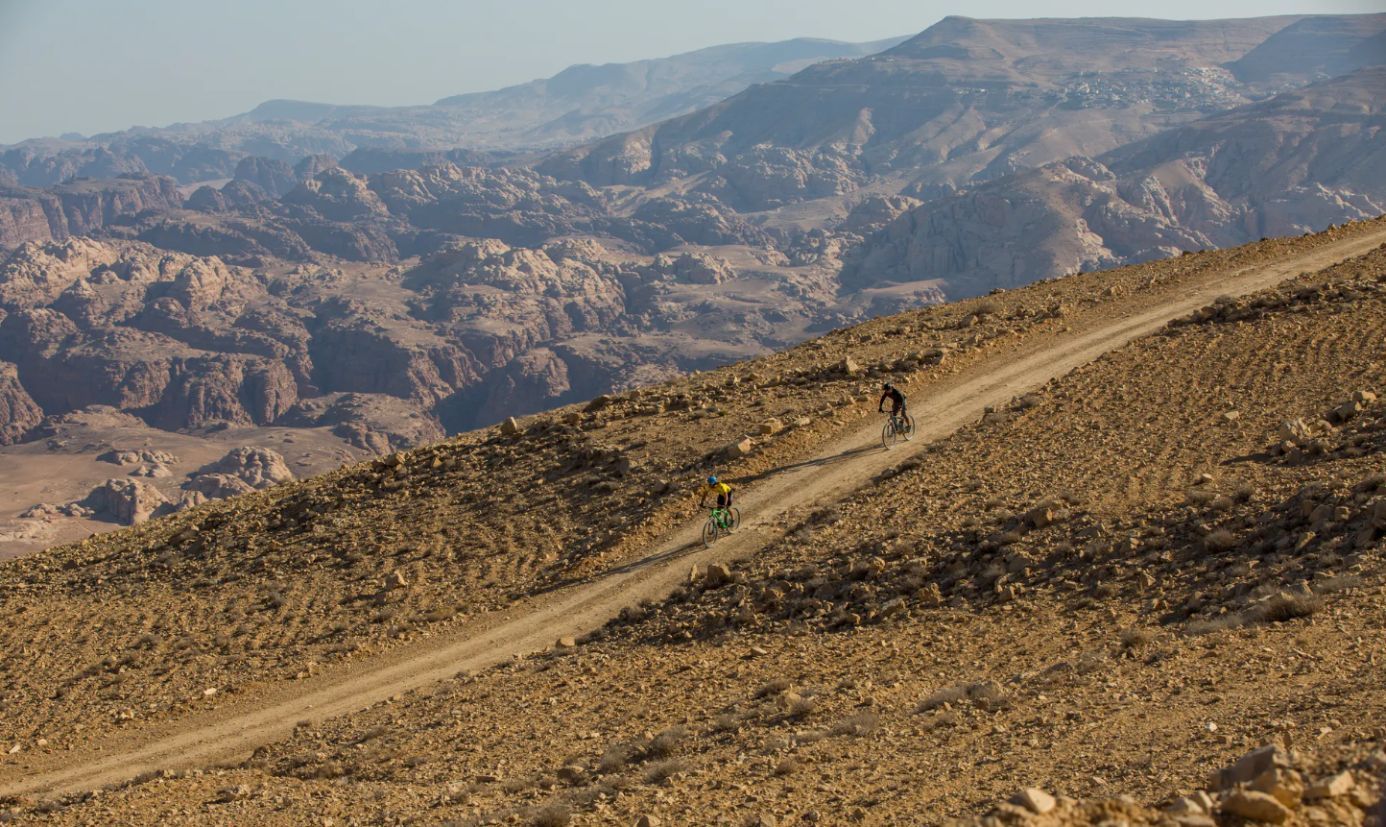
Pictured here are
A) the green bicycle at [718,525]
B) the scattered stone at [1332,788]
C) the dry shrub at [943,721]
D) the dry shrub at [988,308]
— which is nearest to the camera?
the scattered stone at [1332,788]

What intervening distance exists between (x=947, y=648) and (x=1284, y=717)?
578 cm

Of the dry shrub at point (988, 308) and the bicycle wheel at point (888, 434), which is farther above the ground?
the dry shrub at point (988, 308)

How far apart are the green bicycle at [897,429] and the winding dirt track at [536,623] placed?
0.27 m

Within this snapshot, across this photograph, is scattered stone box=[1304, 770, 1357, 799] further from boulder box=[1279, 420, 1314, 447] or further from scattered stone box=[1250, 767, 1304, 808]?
boulder box=[1279, 420, 1314, 447]

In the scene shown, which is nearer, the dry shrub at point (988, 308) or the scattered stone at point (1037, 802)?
the scattered stone at point (1037, 802)

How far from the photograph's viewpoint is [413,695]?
19812 mm

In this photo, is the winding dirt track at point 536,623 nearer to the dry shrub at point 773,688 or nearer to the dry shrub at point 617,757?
the dry shrub at point 773,688

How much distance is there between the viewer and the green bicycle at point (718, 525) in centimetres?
2428

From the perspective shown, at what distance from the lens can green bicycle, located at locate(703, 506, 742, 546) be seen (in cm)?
2428

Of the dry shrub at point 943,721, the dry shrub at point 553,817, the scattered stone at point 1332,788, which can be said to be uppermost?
the scattered stone at point 1332,788

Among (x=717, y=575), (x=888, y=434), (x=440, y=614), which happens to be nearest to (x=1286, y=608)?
(x=717, y=575)

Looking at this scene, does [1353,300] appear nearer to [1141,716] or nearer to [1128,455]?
[1128,455]

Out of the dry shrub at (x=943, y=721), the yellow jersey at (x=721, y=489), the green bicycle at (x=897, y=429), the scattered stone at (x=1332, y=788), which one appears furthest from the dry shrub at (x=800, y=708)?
the green bicycle at (x=897, y=429)

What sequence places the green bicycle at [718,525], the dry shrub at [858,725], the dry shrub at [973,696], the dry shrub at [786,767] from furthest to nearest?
the green bicycle at [718,525] → the dry shrub at [973,696] → the dry shrub at [858,725] → the dry shrub at [786,767]
